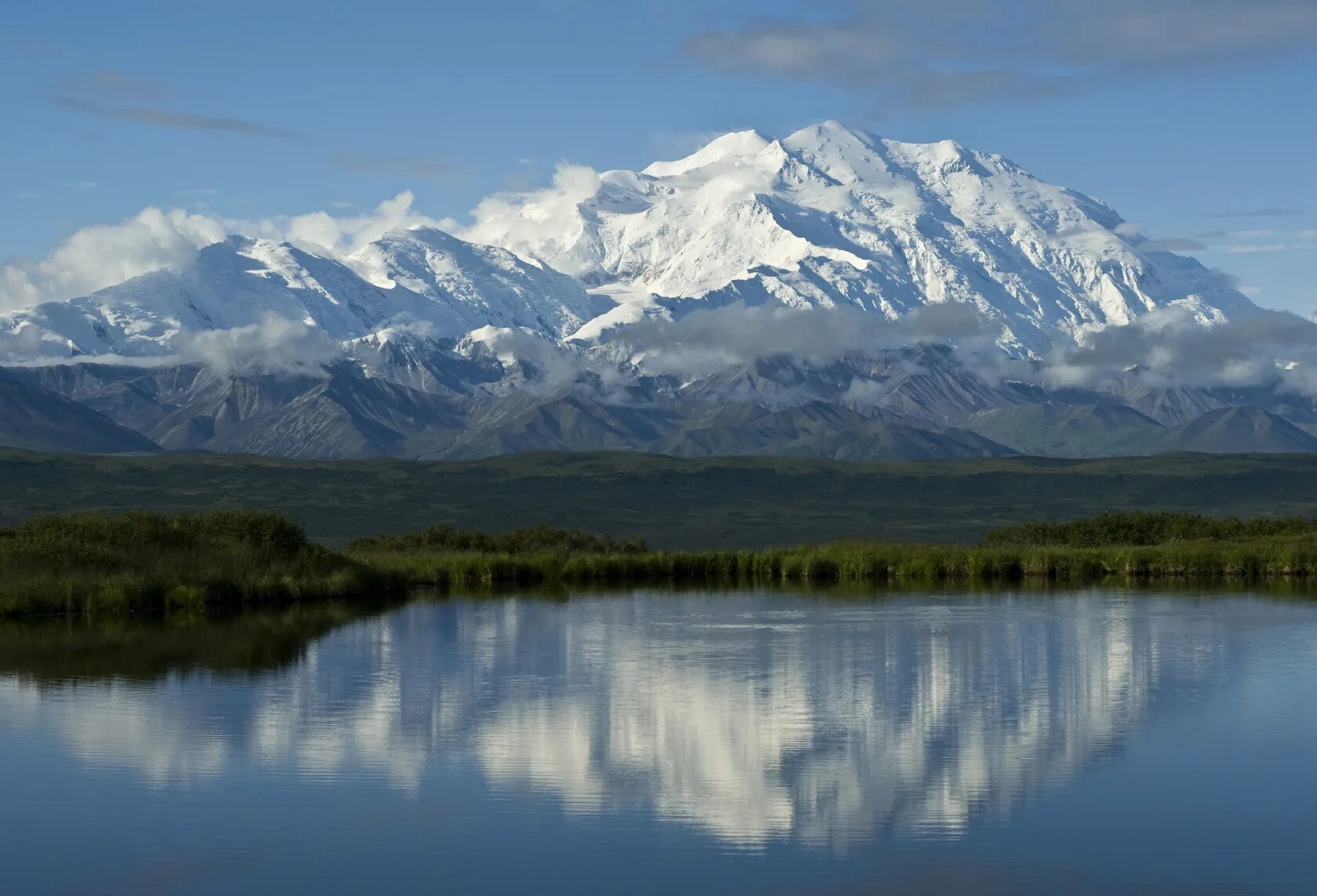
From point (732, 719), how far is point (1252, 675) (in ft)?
36.9

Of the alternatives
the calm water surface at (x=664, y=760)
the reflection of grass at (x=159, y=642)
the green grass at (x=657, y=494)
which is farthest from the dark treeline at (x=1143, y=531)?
the green grass at (x=657, y=494)

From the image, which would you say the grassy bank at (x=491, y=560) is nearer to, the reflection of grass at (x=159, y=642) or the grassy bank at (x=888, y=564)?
the grassy bank at (x=888, y=564)

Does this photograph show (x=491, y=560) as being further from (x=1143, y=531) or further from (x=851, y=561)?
(x=1143, y=531)

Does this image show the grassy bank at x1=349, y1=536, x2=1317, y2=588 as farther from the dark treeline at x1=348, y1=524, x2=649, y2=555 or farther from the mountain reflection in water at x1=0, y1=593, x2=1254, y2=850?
the mountain reflection in water at x1=0, y1=593, x2=1254, y2=850

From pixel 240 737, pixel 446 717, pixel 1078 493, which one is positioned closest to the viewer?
pixel 240 737

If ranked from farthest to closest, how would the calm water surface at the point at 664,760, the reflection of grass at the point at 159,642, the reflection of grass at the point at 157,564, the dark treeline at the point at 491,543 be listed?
the dark treeline at the point at 491,543
the reflection of grass at the point at 157,564
the reflection of grass at the point at 159,642
the calm water surface at the point at 664,760

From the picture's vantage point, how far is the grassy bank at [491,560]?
52.5 metres

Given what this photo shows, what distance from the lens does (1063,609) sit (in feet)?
171

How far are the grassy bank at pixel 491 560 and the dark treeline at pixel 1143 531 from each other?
10 centimetres

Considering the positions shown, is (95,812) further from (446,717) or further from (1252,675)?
(1252,675)

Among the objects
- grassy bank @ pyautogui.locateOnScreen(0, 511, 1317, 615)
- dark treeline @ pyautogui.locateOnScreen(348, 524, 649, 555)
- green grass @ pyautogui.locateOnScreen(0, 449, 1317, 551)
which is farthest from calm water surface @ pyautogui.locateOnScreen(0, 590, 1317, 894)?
green grass @ pyautogui.locateOnScreen(0, 449, 1317, 551)

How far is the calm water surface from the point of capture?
2119cm

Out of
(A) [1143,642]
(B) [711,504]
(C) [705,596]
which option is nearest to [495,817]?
(A) [1143,642]

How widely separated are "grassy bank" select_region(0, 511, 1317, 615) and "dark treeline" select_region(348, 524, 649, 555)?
0.36 ft
